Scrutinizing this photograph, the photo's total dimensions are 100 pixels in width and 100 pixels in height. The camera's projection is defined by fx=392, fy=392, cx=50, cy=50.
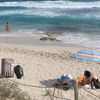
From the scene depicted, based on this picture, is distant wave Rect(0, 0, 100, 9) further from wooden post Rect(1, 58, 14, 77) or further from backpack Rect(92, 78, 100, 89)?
backpack Rect(92, 78, 100, 89)

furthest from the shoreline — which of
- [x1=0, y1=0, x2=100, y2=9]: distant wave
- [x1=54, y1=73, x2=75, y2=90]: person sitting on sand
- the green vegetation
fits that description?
[x1=0, y1=0, x2=100, y2=9]: distant wave

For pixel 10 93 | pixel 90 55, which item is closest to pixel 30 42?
pixel 90 55

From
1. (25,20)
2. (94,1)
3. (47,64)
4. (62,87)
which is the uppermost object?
(94,1)

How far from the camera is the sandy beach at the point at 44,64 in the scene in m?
11.7

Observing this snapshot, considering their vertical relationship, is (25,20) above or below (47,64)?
above

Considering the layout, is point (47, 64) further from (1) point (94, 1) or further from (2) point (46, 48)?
(1) point (94, 1)

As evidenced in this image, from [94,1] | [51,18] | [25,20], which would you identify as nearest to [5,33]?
[25,20]

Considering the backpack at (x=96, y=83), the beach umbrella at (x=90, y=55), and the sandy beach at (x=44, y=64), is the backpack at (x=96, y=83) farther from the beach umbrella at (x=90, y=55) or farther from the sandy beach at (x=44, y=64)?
the beach umbrella at (x=90, y=55)

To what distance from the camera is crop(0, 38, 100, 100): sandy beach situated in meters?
11.7

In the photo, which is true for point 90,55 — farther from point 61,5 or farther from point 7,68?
point 61,5

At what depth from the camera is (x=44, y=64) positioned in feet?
49.3

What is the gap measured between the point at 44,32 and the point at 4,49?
6.45 m

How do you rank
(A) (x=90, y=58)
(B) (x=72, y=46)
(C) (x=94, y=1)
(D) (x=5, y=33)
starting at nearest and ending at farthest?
(A) (x=90, y=58)
(B) (x=72, y=46)
(D) (x=5, y=33)
(C) (x=94, y=1)

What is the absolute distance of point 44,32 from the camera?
957 inches
